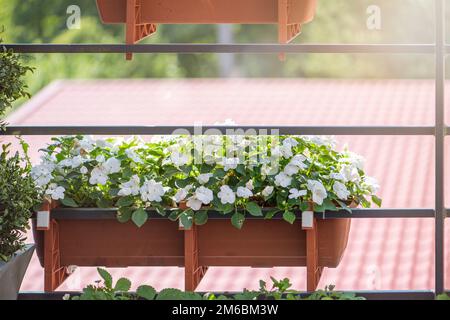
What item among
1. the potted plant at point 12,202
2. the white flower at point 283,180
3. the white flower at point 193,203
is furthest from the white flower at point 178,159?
the potted plant at point 12,202

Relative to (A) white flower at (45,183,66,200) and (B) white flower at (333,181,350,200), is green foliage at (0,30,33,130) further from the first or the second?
(B) white flower at (333,181,350,200)

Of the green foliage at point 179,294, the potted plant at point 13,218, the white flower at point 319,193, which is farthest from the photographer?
the white flower at point 319,193

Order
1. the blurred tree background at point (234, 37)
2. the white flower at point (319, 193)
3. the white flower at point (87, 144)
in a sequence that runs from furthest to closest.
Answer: the blurred tree background at point (234, 37)
the white flower at point (87, 144)
the white flower at point (319, 193)

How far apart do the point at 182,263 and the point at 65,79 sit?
17.3 meters

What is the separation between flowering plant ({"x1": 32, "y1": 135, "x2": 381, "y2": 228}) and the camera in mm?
2156

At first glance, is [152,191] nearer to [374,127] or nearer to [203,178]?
[203,178]

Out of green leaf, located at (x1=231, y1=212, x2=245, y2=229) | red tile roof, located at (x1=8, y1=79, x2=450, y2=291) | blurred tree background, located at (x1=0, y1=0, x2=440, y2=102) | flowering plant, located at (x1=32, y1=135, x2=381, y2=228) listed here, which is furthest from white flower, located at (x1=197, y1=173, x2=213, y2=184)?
blurred tree background, located at (x1=0, y1=0, x2=440, y2=102)

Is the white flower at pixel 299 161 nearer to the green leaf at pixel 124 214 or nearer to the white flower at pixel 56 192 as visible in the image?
the green leaf at pixel 124 214

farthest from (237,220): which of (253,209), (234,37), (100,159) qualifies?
(234,37)

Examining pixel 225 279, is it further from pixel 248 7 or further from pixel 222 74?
pixel 222 74

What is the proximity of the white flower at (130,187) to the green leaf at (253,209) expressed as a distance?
Answer: 256 millimetres

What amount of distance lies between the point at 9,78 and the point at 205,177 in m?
0.49

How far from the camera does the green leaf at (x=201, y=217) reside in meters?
2.14
